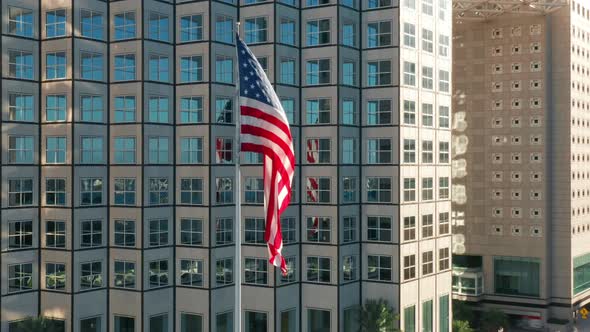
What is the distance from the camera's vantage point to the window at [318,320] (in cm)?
6456

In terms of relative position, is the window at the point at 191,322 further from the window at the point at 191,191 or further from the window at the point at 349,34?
the window at the point at 349,34

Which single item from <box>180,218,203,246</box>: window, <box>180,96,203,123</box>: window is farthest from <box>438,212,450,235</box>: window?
<box>180,96,203,123</box>: window

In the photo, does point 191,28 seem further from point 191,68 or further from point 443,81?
point 443,81

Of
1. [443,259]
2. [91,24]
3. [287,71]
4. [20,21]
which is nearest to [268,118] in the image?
[287,71]

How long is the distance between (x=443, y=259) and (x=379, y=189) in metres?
10.4

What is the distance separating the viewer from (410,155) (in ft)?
217

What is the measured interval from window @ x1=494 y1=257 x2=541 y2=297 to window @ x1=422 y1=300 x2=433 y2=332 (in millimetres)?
33978

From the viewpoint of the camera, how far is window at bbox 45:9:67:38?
6206 cm

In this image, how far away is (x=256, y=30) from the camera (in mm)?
65250

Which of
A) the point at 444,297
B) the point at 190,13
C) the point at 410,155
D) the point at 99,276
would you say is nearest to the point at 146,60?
the point at 190,13

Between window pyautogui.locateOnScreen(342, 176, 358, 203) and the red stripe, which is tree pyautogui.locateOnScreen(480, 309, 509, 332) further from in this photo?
the red stripe

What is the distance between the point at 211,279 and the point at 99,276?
29.0 ft

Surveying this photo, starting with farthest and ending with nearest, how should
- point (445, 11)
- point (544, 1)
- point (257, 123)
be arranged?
point (544, 1) < point (445, 11) < point (257, 123)

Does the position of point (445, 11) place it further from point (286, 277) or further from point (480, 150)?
point (480, 150)
